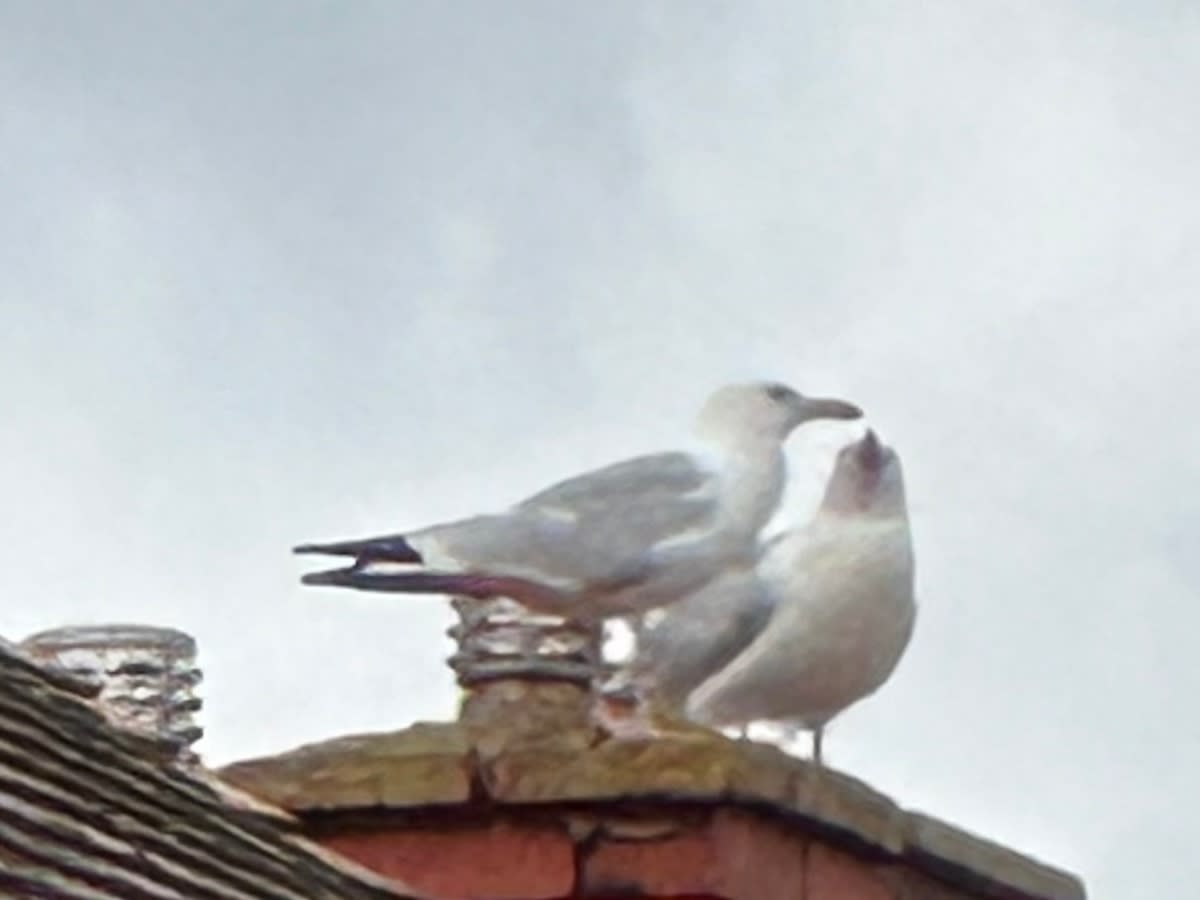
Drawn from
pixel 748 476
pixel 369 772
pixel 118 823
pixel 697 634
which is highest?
pixel 748 476

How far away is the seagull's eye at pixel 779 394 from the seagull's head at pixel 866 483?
12 centimetres

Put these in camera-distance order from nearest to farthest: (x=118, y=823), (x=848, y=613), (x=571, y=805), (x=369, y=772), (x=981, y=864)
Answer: (x=118, y=823) → (x=571, y=805) → (x=369, y=772) → (x=981, y=864) → (x=848, y=613)

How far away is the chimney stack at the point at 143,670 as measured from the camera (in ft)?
22.1

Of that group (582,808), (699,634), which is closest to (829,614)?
(699,634)

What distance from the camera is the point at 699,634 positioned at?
6824 mm

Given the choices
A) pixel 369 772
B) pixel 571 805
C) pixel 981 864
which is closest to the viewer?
pixel 571 805

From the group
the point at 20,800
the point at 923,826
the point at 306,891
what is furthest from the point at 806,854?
the point at 20,800

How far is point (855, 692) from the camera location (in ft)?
22.7

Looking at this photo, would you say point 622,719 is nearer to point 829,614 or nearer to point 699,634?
point 699,634

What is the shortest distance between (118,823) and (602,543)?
1.08 metres

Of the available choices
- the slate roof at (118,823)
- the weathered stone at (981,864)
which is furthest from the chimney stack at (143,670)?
the weathered stone at (981,864)

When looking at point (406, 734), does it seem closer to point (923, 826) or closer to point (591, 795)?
point (591, 795)

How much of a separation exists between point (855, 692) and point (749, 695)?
191 mm

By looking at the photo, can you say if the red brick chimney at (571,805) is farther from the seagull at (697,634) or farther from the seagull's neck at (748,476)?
the seagull's neck at (748,476)
